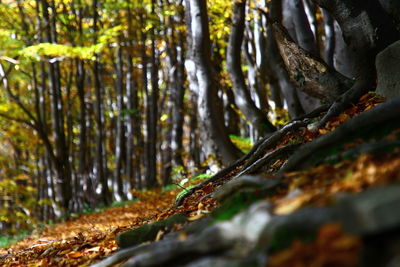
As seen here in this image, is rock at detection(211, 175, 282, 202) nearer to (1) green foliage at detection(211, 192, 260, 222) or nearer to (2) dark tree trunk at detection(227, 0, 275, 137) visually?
(1) green foliage at detection(211, 192, 260, 222)

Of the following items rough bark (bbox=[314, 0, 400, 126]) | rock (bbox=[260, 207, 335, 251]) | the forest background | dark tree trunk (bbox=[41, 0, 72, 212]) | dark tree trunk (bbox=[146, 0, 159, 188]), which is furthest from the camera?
dark tree trunk (bbox=[146, 0, 159, 188])

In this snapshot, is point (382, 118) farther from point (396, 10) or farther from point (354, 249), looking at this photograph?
point (396, 10)

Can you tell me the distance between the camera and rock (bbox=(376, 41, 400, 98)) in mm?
4281

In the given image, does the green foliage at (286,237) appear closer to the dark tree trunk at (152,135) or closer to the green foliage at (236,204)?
the green foliage at (236,204)

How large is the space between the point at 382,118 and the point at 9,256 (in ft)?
19.3

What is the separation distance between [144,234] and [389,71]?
10.7 feet

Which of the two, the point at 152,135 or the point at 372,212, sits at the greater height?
the point at 152,135

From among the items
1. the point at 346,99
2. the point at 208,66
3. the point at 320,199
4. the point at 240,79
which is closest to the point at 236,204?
the point at 320,199

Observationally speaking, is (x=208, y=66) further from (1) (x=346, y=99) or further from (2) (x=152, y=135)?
(2) (x=152, y=135)

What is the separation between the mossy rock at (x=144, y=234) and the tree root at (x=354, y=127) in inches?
47.3

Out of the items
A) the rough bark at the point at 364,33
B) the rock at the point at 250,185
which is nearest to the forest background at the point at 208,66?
the rough bark at the point at 364,33

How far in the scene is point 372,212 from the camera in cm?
170

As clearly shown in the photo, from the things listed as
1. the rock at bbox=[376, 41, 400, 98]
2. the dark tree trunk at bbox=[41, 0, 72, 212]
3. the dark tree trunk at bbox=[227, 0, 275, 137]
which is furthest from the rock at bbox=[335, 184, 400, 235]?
the dark tree trunk at bbox=[41, 0, 72, 212]

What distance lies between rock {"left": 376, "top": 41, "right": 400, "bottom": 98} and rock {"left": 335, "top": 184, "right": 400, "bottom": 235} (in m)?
2.87
